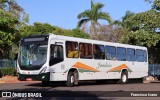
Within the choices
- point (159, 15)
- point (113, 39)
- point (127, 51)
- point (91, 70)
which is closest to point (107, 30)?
point (113, 39)

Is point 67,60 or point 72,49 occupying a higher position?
point 72,49

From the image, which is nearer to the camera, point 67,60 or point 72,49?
point 67,60

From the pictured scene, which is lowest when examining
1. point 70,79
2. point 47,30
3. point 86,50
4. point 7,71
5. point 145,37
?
point 70,79

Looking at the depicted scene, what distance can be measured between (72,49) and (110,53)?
5263 mm

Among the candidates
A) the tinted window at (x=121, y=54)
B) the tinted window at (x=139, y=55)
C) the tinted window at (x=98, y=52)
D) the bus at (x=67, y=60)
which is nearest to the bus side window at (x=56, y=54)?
the bus at (x=67, y=60)

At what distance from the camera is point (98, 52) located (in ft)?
93.7

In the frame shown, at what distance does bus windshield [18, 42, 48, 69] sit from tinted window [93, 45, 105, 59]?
5.16 m

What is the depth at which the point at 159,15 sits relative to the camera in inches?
1524

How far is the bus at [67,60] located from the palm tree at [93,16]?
31406mm

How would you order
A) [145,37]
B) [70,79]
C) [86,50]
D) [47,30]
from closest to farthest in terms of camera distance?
[70,79]
[86,50]
[145,37]
[47,30]

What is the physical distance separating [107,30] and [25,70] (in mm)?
39175

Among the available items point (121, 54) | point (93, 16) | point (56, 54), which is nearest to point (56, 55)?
point (56, 54)

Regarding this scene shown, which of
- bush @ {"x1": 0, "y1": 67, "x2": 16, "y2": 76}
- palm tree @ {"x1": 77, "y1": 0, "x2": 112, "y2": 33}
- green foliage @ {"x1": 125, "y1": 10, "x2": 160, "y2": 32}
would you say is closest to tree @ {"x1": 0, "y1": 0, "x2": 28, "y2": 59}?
bush @ {"x1": 0, "y1": 67, "x2": 16, "y2": 76}

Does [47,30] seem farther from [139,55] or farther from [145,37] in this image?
[139,55]
